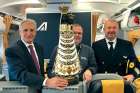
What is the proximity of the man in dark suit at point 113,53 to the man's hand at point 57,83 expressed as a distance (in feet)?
4.35

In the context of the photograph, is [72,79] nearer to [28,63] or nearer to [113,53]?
[28,63]

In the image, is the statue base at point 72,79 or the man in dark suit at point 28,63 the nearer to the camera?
the statue base at point 72,79

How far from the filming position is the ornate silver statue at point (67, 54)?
212 cm

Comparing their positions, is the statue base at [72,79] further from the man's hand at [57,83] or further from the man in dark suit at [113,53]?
the man in dark suit at [113,53]

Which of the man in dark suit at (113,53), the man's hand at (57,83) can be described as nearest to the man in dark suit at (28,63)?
the man's hand at (57,83)

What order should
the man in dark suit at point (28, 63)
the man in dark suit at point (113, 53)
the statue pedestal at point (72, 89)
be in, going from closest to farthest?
the statue pedestal at point (72, 89) → the man in dark suit at point (28, 63) → the man in dark suit at point (113, 53)

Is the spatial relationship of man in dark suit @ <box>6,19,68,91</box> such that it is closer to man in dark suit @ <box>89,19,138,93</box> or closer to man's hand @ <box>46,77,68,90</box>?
man's hand @ <box>46,77,68,90</box>

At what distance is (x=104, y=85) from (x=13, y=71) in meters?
0.71

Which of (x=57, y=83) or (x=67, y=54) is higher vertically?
(x=67, y=54)

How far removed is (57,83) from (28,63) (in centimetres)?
57

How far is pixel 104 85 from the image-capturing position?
2.27 meters

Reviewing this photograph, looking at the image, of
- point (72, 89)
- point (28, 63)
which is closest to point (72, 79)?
point (72, 89)

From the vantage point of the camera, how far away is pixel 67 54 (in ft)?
6.95

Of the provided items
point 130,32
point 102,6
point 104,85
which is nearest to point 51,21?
point 102,6
